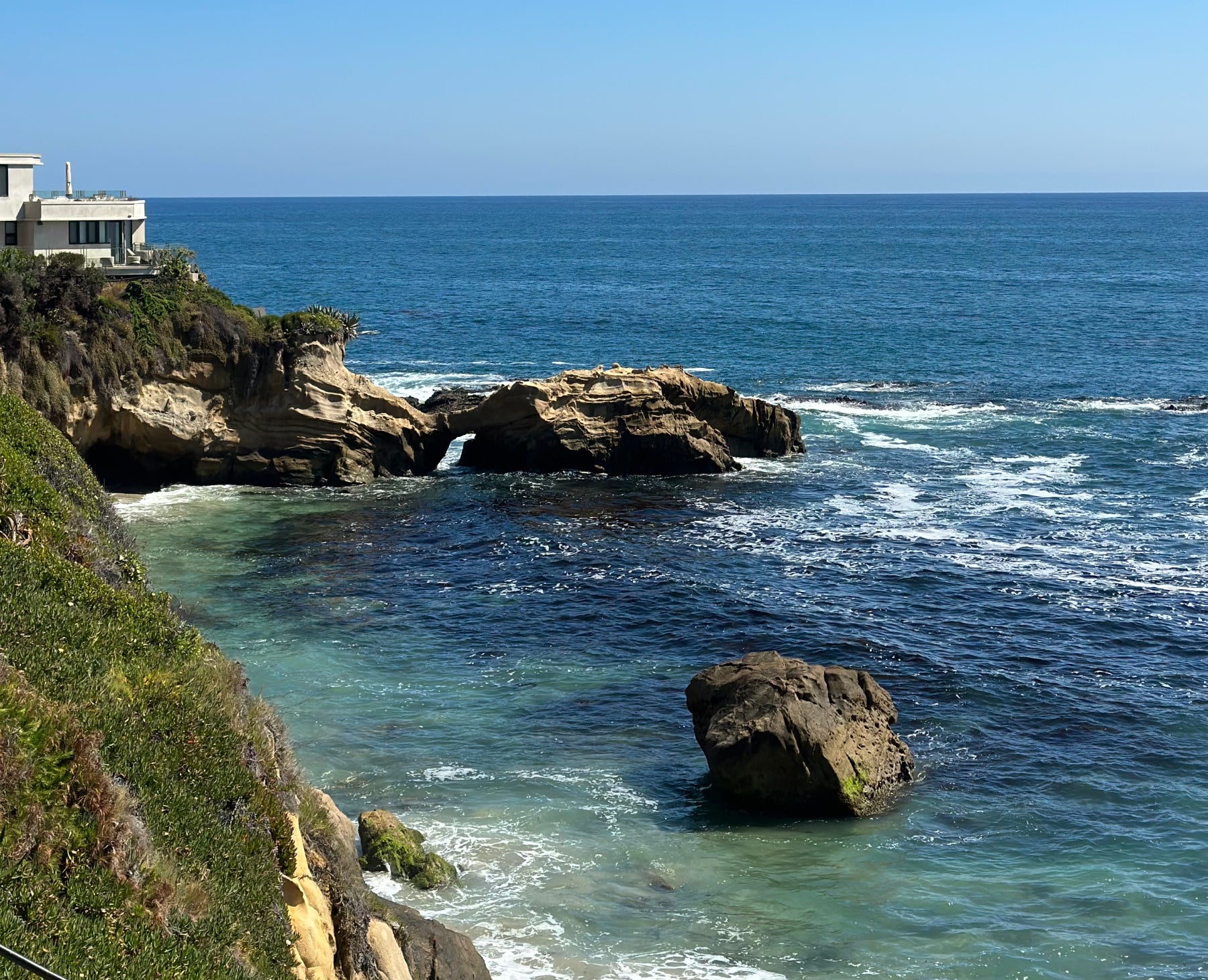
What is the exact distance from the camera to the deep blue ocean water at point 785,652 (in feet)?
73.6

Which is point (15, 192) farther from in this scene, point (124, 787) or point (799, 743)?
point (124, 787)

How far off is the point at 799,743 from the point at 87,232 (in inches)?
1590

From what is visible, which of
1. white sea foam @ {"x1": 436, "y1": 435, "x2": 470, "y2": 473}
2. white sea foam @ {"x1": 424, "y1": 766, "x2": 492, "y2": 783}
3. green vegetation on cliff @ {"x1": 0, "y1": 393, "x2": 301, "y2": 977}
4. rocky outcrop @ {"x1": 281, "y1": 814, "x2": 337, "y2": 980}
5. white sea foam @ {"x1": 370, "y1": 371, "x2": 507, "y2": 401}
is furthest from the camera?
white sea foam @ {"x1": 370, "y1": 371, "x2": 507, "y2": 401}

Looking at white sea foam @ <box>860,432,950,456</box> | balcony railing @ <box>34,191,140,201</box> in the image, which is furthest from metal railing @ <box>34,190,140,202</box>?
white sea foam @ <box>860,432,950,456</box>

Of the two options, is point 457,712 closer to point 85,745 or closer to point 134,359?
point 85,745

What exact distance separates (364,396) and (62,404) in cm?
1134

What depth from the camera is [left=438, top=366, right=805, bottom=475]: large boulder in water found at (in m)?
53.8

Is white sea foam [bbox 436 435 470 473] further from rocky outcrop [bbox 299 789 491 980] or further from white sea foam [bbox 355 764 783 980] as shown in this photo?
rocky outcrop [bbox 299 789 491 980]

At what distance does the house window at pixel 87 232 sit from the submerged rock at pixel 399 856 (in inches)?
1495

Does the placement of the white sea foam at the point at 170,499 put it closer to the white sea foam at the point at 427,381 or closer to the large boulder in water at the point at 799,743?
the white sea foam at the point at 427,381

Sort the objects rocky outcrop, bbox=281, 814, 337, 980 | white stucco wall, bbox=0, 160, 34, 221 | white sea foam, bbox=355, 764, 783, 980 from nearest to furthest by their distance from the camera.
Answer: rocky outcrop, bbox=281, 814, 337, 980 → white sea foam, bbox=355, 764, 783, 980 → white stucco wall, bbox=0, 160, 34, 221

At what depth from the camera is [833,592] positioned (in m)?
39.2

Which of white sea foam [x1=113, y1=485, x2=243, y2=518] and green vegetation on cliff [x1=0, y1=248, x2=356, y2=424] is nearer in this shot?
green vegetation on cliff [x1=0, y1=248, x2=356, y2=424]

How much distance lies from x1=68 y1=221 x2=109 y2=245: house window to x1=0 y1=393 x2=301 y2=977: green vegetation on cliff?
37585 mm
